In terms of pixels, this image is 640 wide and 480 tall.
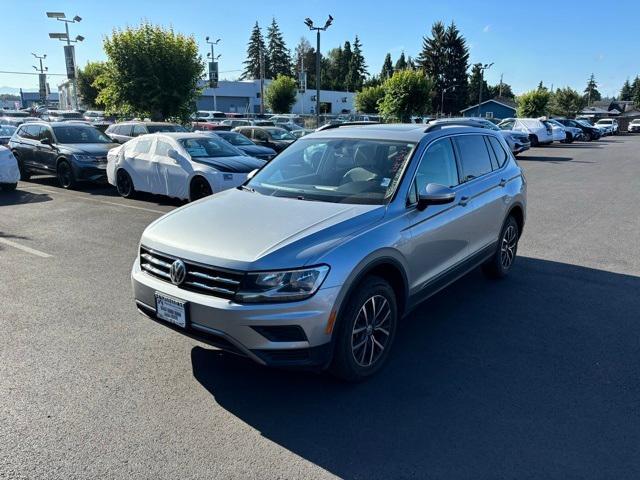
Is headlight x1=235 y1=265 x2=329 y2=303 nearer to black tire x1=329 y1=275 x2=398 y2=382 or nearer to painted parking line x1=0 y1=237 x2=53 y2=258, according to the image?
black tire x1=329 y1=275 x2=398 y2=382

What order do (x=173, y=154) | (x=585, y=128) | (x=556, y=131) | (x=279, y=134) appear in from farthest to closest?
(x=585, y=128)
(x=556, y=131)
(x=279, y=134)
(x=173, y=154)

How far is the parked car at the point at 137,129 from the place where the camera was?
17031mm

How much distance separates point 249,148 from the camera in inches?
608

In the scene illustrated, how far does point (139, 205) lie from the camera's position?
11.0 metres

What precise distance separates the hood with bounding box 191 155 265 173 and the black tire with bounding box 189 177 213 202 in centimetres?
37

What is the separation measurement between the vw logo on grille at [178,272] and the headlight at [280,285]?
0.49 meters

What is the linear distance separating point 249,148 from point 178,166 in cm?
521

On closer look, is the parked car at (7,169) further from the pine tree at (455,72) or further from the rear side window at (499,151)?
the pine tree at (455,72)

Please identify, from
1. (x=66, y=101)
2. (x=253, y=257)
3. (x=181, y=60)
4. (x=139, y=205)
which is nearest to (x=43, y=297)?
(x=253, y=257)

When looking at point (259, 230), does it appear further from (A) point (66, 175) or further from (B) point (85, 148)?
(A) point (66, 175)

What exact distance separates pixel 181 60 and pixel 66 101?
Answer: 68.8 meters

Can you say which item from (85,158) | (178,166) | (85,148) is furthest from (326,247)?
(85,148)

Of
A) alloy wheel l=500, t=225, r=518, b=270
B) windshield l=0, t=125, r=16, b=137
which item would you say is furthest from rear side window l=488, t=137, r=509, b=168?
windshield l=0, t=125, r=16, b=137

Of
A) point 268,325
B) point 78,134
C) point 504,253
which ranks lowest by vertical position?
point 504,253
